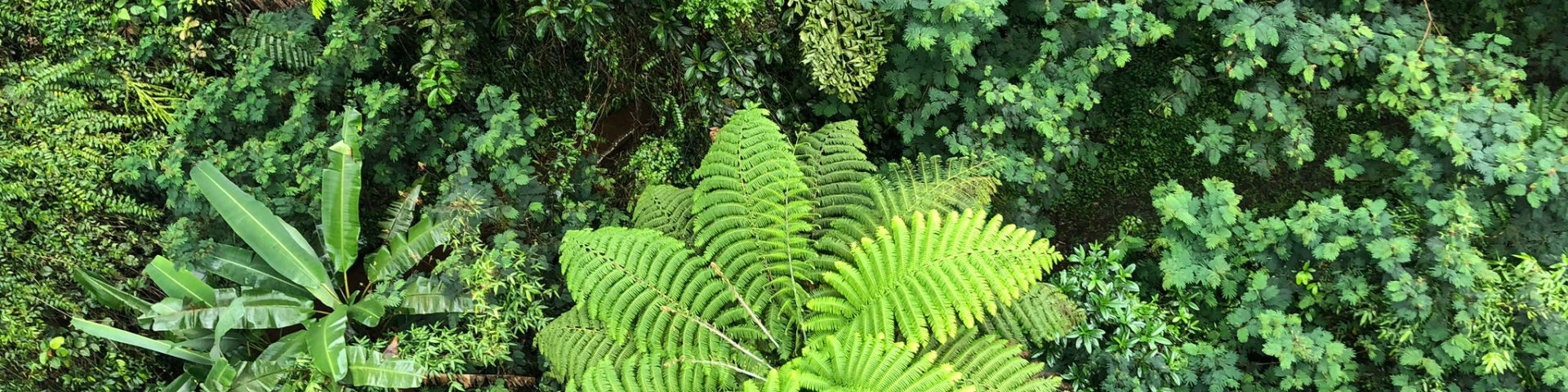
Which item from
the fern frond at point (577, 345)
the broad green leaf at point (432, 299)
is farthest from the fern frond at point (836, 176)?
the broad green leaf at point (432, 299)

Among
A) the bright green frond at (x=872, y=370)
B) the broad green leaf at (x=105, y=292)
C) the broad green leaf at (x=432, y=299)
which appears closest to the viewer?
the bright green frond at (x=872, y=370)

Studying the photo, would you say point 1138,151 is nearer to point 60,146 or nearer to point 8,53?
point 60,146

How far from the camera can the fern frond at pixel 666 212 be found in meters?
3.59

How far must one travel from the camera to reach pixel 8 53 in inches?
149

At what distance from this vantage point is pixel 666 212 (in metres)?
3.61

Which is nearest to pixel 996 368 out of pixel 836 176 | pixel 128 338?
pixel 836 176

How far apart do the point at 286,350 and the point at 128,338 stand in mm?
815

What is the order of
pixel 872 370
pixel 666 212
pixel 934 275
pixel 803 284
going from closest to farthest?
pixel 872 370
pixel 934 275
pixel 803 284
pixel 666 212

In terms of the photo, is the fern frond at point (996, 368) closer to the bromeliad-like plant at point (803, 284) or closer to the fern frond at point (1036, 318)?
the bromeliad-like plant at point (803, 284)

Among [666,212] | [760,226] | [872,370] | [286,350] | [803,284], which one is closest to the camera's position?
[872,370]

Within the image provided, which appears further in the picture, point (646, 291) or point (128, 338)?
point (128, 338)

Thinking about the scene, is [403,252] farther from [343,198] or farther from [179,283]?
[179,283]

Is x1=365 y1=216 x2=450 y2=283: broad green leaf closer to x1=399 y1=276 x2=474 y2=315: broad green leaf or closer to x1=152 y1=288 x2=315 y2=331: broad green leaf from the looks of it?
x1=399 y1=276 x2=474 y2=315: broad green leaf

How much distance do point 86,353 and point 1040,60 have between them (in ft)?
17.2
